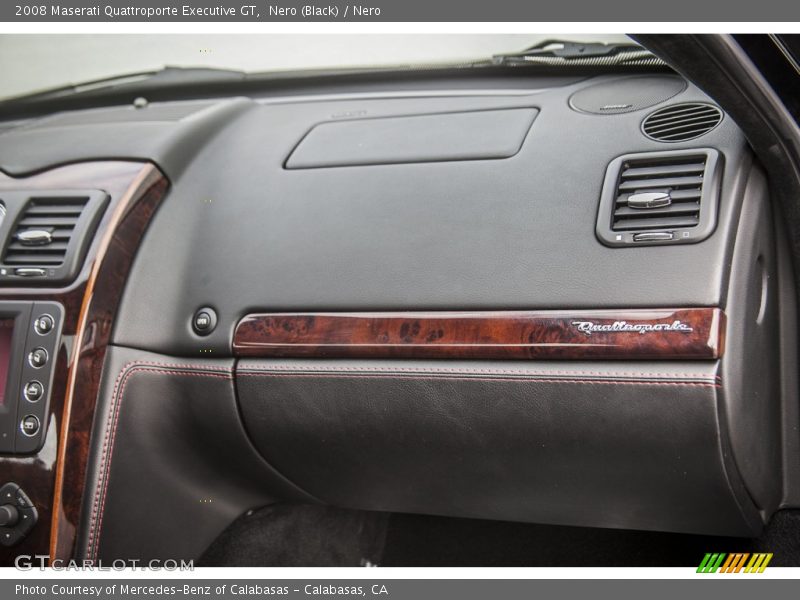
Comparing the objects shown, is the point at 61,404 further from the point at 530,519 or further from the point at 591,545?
the point at 591,545

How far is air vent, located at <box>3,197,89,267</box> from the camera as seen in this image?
1.85 m

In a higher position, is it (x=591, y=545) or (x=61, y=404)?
(x=61, y=404)

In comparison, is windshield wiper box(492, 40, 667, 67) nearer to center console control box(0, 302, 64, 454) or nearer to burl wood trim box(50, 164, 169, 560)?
burl wood trim box(50, 164, 169, 560)

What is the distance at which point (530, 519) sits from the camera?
1829mm

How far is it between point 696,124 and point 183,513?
4.70 feet

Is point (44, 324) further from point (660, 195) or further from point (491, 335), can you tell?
point (660, 195)

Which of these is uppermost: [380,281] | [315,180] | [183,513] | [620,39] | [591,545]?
[620,39]

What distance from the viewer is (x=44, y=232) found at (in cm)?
186

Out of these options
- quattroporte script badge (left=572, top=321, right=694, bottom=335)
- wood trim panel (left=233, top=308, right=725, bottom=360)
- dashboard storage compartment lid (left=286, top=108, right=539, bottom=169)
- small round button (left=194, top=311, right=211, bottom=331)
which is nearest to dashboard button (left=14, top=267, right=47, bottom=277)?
small round button (left=194, top=311, right=211, bottom=331)

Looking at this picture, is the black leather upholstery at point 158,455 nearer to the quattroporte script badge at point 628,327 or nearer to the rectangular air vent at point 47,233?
the rectangular air vent at point 47,233

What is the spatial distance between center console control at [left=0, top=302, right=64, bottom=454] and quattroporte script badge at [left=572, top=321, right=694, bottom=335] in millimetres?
1081
